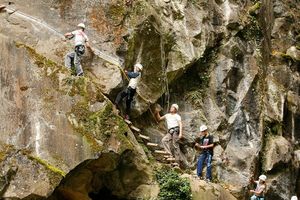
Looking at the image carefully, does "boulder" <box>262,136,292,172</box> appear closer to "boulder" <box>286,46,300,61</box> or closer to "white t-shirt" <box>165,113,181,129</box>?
"boulder" <box>286,46,300,61</box>

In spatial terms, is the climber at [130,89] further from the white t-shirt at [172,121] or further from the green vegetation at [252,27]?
the green vegetation at [252,27]

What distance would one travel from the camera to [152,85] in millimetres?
Result: 22625

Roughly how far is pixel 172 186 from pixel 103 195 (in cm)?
240

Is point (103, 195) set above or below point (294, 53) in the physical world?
below

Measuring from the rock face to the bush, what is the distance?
2.17ft

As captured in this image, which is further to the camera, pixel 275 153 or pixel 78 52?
pixel 275 153

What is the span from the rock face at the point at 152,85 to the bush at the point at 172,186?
0.66 meters

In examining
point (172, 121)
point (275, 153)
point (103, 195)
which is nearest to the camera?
point (103, 195)

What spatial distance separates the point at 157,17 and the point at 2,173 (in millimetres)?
9640

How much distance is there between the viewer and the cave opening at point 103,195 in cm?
1955

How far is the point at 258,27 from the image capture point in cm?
2798

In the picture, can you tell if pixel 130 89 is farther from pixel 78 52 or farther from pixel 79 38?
pixel 79 38

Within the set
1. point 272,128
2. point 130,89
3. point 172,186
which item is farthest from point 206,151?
point 272,128

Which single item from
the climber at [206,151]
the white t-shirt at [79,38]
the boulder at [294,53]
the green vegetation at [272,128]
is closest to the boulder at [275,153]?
the green vegetation at [272,128]
